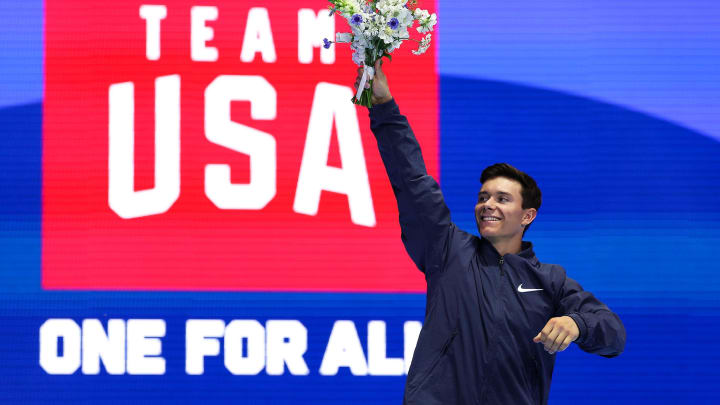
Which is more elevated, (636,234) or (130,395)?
(636,234)

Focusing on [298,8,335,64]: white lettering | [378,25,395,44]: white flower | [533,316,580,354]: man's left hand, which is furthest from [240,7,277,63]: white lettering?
[533,316,580,354]: man's left hand

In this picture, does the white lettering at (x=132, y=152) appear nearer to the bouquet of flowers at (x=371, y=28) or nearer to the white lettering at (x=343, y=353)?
the white lettering at (x=343, y=353)

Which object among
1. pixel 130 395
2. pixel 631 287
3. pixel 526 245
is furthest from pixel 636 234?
pixel 130 395

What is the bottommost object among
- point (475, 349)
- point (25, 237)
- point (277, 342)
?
point (277, 342)

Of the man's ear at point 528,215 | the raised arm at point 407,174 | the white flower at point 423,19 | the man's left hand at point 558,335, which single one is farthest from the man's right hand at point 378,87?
the man's left hand at point 558,335

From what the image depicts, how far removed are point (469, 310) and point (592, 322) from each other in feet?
0.95

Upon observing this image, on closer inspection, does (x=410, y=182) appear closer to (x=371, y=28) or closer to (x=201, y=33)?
(x=371, y=28)

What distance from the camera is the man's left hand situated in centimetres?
180

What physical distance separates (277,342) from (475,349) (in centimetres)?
128

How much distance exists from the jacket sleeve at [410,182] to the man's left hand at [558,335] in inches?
13.3

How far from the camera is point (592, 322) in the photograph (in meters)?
1.90

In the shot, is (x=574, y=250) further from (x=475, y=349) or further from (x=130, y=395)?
(x=130, y=395)

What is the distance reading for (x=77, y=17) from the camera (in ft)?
10.2

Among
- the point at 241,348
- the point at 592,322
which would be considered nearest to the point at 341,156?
the point at 241,348
